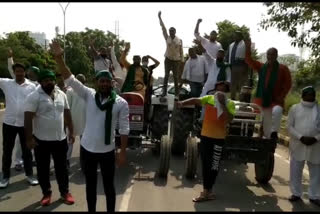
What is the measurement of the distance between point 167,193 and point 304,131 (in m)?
2.40

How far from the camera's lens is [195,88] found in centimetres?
1103

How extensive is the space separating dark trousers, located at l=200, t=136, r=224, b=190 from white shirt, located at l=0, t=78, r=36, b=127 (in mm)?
3084

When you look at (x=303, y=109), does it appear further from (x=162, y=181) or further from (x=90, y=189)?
(x=90, y=189)

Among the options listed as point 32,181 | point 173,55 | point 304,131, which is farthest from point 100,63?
point 304,131

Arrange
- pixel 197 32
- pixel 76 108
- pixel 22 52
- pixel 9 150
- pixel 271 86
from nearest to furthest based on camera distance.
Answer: pixel 9 150, pixel 271 86, pixel 76 108, pixel 197 32, pixel 22 52

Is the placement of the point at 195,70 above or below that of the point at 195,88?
above

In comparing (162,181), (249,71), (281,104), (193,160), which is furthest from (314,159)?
(249,71)

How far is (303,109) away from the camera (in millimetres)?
7098

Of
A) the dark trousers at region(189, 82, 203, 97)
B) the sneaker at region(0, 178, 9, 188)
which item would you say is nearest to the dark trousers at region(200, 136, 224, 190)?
the sneaker at region(0, 178, 9, 188)

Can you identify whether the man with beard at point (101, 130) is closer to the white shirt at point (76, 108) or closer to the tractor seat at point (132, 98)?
the white shirt at point (76, 108)

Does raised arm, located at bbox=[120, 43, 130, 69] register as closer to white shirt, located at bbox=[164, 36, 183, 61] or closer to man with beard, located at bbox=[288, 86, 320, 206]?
white shirt, located at bbox=[164, 36, 183, 61]

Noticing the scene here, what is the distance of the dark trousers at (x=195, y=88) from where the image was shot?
1087 cm

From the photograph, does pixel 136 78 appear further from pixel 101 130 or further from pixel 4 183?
pixel 101 130

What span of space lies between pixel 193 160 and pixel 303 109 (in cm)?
207
